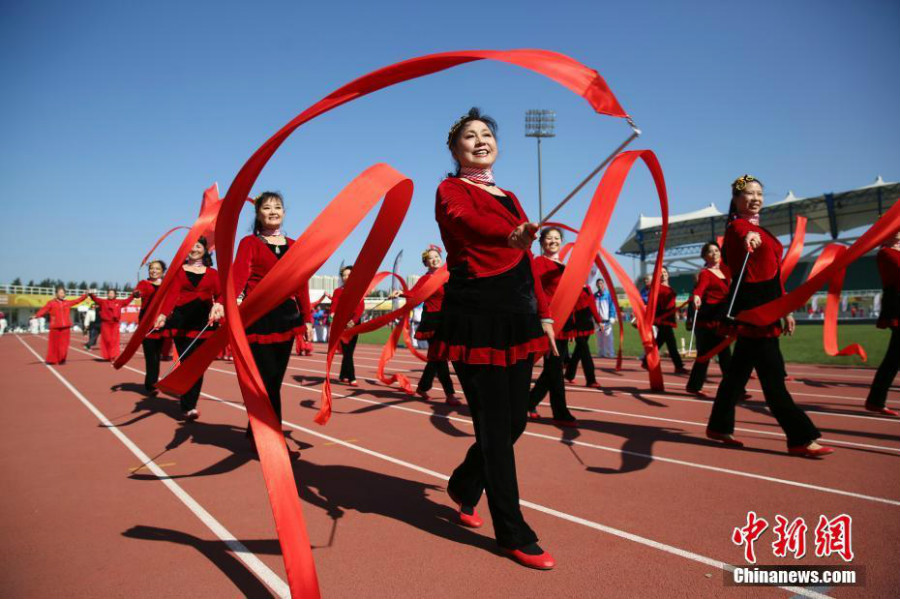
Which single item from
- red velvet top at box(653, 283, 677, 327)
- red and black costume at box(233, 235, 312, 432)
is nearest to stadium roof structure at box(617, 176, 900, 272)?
red velvet top at box(653, 283, 677, 327)

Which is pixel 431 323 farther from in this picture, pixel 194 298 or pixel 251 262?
pixel 251 262

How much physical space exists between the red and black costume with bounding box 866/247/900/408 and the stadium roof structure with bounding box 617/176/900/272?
1434 inches

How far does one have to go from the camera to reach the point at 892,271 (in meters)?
6.04

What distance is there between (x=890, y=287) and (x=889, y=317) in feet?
1.17

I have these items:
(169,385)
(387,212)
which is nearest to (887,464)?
(387,212)

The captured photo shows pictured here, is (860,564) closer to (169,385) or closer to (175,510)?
(169,385)

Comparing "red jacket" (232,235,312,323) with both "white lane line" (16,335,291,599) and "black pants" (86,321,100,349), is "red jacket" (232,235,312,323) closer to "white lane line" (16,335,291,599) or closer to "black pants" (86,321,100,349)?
"white lane line" (16,335,291,599)

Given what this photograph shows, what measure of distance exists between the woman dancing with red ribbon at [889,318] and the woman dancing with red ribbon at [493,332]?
17.3 feet

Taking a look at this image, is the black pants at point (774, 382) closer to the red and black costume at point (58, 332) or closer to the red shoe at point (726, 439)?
the red shoe at point (726, 439)

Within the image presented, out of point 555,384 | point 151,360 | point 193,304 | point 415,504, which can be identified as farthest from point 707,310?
point 151,360

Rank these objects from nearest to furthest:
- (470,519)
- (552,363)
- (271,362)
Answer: (470,519), (271,362), (552,363)

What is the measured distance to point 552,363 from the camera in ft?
19.2

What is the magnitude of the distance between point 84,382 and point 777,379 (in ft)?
39.7

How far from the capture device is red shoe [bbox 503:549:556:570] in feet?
8.63
